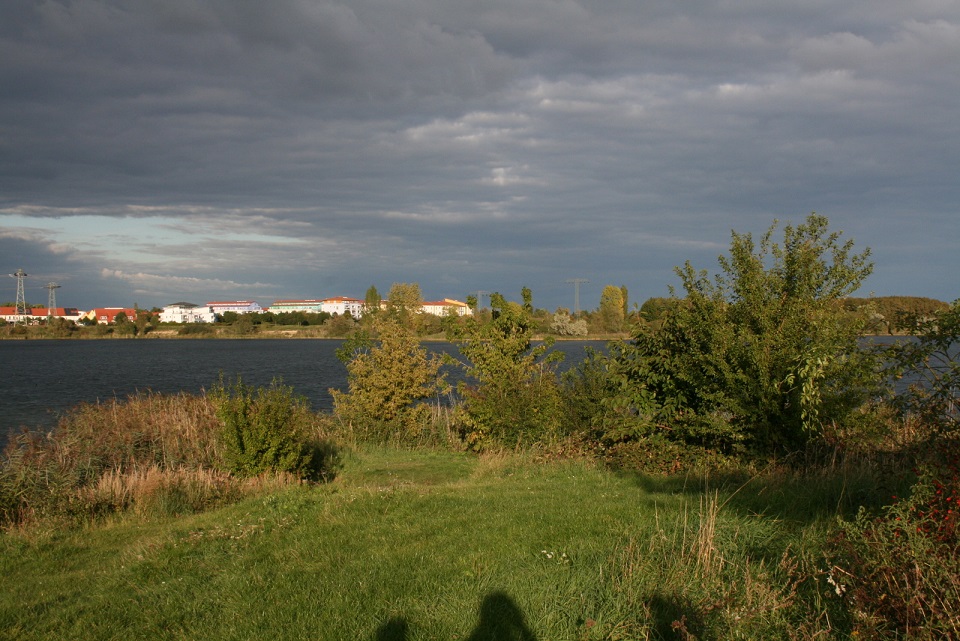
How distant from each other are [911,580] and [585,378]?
11922 mm

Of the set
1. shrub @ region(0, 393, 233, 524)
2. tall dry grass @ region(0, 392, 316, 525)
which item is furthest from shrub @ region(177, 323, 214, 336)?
tall dry grass @ region(0, 392, 316, 525)

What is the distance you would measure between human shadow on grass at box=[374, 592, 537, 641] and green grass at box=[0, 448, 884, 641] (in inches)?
0.6

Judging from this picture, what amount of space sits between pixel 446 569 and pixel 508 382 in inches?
400

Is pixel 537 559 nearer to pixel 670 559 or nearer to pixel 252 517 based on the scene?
pixel 670 559

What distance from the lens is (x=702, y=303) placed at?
1224 cm

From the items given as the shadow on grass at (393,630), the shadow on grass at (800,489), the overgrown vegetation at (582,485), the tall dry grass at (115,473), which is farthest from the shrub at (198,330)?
the shadow on grass at (393,630)

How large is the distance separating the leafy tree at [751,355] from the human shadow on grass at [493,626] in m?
6.87

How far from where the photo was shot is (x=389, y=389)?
19.2 meters

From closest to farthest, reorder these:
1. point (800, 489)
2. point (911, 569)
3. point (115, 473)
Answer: point (911, 569) → point (800, 489) → point (115, 473)

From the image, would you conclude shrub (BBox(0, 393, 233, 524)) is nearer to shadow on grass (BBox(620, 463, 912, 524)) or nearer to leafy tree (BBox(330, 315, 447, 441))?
leafy tree (BBox(330, 315, 447, 441))

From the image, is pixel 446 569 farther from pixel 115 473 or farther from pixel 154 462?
pixel 154 462

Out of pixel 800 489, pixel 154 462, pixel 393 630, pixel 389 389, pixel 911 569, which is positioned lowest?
pixel 154 462

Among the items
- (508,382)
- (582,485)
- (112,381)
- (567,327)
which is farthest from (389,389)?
(567,327)

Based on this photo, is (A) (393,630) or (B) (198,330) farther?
(B) (198,330)
